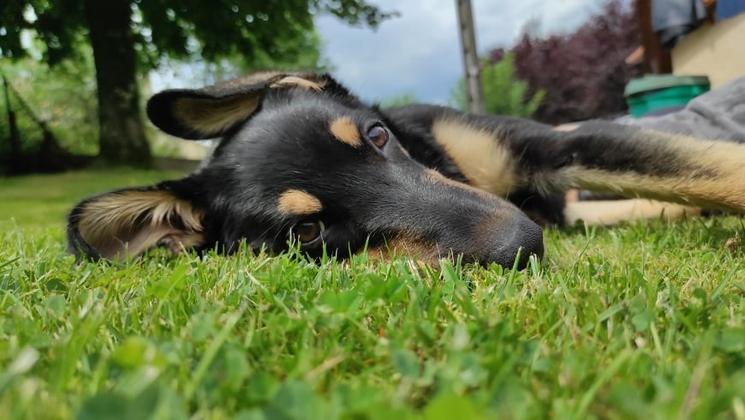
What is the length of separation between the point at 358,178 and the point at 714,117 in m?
2.45

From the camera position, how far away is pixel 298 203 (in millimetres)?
2252

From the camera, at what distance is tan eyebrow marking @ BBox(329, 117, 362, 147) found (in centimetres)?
231

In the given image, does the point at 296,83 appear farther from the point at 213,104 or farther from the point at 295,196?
the point at 295,196

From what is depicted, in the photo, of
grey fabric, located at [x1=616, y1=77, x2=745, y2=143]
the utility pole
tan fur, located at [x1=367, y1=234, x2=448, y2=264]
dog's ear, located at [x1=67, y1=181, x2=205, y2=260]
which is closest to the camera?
tan fur, located at [x1=367, y1=234, x2=448, y2=264]

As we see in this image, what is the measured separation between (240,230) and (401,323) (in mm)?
1438

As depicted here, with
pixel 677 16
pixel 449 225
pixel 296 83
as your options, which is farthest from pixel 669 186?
pixel 677 16

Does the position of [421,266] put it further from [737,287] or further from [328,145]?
[737,287]

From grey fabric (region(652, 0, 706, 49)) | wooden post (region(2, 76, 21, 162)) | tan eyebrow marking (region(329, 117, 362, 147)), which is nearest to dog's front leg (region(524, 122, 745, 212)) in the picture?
tan eyebrow marking (region(329, 117, 362, 147))

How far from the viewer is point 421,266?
6.05 ft

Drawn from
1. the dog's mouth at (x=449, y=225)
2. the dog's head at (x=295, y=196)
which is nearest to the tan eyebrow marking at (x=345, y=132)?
the dog's head at (x=295, y=196)

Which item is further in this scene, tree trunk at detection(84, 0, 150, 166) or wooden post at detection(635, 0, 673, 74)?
tree trunk at detection(84, 0, 150, 166)

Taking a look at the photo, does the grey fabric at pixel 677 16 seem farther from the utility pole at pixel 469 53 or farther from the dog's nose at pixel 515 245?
the dog's nose at pixel 515 245

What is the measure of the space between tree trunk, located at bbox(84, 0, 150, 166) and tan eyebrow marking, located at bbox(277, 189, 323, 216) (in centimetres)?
1236

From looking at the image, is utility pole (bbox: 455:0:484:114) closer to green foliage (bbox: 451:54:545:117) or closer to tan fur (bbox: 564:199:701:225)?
tan fur (bbox: 564:199:701:225)
